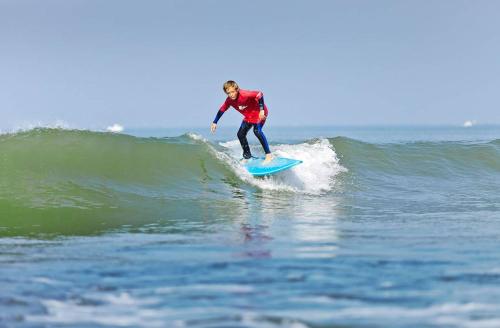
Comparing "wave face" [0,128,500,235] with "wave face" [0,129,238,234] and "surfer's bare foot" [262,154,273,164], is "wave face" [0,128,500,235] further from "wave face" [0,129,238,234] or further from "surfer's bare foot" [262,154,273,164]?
"surfer's bare foot" [262,154,273,164]

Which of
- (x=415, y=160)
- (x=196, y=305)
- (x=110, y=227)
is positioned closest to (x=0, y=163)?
(x=110, y=227)

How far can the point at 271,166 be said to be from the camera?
14500 mm

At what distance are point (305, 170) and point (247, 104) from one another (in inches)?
100

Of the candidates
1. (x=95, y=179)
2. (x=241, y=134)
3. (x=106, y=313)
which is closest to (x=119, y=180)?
(x=95, y=179)

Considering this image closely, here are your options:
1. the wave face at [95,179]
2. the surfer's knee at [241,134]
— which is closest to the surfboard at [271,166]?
the surfer's knee at [241,134]

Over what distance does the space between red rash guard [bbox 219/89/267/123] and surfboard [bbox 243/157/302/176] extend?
933 millimetres

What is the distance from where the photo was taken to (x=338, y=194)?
14.6 meters

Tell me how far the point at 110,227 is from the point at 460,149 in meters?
15.6

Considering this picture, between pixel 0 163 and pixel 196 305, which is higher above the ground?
pixel 0 163

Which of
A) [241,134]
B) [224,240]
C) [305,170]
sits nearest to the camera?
[224,240]

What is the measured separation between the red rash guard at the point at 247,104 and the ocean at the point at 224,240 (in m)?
1.28

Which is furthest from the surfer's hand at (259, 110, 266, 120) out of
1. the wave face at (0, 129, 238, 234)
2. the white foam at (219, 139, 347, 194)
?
the wave face at (0, 129, 238, 234)

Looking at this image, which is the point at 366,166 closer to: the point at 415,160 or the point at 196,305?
the point at 415,160

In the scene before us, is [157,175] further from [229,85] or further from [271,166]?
[229,85]
